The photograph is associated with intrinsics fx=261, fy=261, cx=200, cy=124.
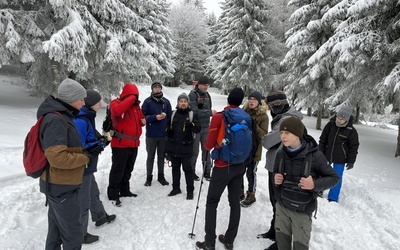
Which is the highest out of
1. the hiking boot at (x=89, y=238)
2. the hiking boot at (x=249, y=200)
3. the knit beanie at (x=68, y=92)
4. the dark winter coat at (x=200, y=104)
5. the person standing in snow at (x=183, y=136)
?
the knit beanie at (x=68, y=92)

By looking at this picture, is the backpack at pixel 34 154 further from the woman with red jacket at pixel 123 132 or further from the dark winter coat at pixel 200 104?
the dark winter coat at pixel 200 104

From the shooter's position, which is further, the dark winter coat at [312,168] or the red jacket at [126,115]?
the red jacket at [126,115]

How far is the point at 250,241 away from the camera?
3.96 metres

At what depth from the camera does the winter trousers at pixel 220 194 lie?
141 inches

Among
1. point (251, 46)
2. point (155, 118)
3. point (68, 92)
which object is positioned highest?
point (251, 46)

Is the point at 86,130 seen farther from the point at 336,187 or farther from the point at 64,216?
the point at 336,187

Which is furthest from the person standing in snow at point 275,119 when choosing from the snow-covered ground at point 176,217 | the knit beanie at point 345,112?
the knit beanie at point 345,112

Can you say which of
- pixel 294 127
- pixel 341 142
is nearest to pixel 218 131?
pixel 294 127

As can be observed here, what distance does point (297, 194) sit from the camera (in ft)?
9.26

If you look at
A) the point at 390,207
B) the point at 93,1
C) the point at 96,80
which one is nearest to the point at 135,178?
the point at 390,207

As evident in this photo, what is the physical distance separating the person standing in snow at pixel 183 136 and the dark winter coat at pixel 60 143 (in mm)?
2341

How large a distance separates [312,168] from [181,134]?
2.74 m

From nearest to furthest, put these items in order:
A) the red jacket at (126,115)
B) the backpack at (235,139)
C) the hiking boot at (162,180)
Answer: the backpack at (235,139), the red jacket at (126,115), the hiking boot at (162,180)

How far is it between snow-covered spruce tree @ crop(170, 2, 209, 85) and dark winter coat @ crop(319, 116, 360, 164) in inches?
1348
